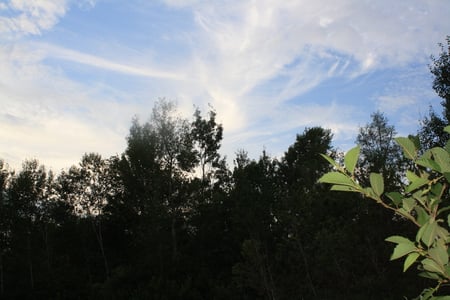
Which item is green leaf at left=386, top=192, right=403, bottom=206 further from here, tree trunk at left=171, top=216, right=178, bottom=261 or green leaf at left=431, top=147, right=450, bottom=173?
tree trunk at left=171, top=216, right=178, bottom=261

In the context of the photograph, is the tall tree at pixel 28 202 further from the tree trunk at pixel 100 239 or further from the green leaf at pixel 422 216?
the green leaf at pixel 422 216

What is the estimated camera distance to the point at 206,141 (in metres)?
34.9

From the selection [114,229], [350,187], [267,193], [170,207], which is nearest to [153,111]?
[170,207]

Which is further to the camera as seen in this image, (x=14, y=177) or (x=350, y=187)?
(x=14, y=177)

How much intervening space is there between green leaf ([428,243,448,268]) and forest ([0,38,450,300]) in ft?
45.3

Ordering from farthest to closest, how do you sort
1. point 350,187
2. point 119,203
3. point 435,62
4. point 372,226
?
point 119,203, point 435,62, point 372,226, point 350,187

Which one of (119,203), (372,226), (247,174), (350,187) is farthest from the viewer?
(119,203)

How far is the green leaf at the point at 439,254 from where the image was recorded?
880mm

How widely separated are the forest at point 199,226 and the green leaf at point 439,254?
1380 cm

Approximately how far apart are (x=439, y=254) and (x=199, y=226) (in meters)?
32.0

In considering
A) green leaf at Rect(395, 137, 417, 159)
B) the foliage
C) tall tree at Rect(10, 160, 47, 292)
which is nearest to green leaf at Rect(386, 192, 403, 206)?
the foliage

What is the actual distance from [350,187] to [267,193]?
61.1ft

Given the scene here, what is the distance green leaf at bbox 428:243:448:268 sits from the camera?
0.88m

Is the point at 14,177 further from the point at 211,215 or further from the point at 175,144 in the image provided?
the point at 211,215
